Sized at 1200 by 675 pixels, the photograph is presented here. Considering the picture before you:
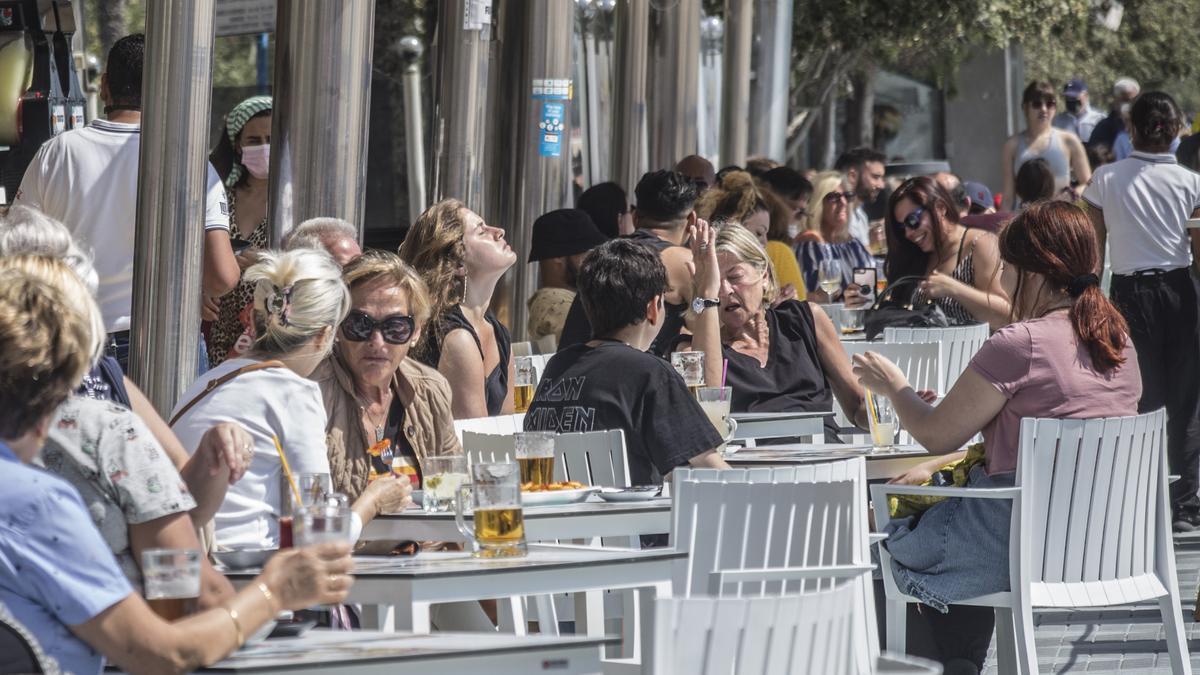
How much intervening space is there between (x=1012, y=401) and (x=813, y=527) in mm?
1524

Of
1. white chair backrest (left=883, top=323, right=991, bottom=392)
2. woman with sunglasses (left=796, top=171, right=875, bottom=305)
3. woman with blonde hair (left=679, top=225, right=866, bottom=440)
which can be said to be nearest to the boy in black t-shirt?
woman with blonde hair (left=679, top=225, right=866, bottom=440)

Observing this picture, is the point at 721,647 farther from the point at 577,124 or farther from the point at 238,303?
the point at 577,124

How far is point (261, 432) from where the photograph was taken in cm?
455

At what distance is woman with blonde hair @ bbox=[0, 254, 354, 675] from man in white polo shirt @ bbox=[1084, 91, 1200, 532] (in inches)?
278

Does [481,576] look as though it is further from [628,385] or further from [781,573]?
[628,385]

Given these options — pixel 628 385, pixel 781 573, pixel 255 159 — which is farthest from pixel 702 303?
pixel 781 573

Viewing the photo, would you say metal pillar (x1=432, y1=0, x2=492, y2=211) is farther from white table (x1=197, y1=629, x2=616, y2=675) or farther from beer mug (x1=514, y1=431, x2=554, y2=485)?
white table (x1=197, y1=629, x2=616, y2=675)

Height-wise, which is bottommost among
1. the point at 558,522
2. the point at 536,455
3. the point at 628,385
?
the point at 558,522

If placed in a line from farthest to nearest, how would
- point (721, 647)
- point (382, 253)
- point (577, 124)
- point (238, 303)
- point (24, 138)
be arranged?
1. point (577, 124)
2. point (24, 138)
3. point (238, 303)
4. point (382, 253)
5. point (721, 647)

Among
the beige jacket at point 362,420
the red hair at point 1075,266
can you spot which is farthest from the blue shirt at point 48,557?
the red hair at point 1075,266

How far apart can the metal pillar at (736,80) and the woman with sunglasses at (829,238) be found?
270cm

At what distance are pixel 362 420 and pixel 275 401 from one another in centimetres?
84

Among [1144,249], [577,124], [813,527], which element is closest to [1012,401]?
[813,527]

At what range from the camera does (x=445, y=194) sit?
33.1ft
